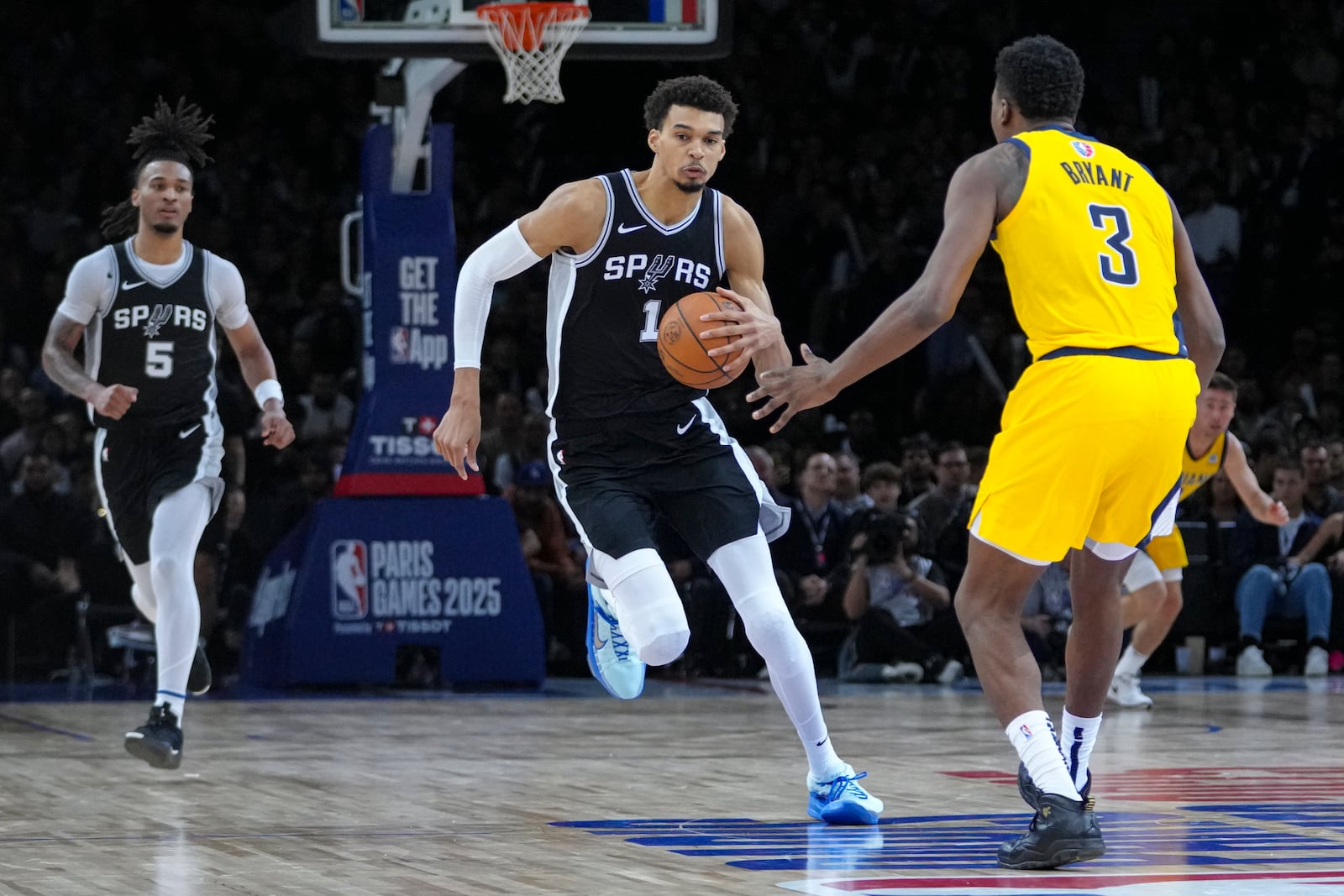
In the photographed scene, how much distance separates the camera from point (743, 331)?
5848mm

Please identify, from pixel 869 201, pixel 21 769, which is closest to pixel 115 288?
pixel 21 769

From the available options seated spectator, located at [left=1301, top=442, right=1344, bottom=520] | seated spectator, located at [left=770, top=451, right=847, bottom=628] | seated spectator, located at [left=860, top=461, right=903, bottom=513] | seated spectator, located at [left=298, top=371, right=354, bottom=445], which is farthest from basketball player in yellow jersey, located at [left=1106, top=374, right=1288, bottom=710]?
seated spectator, located at [left=298, top=371, right=354, bottom=445]

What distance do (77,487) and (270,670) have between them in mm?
1952

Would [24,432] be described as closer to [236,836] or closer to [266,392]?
[266,392]

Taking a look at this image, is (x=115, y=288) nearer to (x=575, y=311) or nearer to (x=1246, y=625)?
(x=575, y=311)

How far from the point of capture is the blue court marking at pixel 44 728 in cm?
907

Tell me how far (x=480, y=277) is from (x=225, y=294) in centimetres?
249

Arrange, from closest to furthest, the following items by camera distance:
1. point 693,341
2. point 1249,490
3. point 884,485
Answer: point 693,341 → point 1249,490 → point 884,485

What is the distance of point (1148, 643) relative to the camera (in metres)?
11.0

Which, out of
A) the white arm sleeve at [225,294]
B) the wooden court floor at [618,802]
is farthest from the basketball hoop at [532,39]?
the wooden court floor at [618,802]

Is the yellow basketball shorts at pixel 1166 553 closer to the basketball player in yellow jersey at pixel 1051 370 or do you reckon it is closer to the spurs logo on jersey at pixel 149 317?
the spurs logo on jersey at pixel 149 317

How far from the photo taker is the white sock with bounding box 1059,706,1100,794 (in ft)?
18.6

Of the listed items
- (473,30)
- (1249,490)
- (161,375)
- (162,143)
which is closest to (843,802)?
(161,375)

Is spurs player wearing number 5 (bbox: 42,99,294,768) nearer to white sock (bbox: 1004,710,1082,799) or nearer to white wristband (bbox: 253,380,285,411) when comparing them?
white wristband (bbox: 253,380,285,411)
